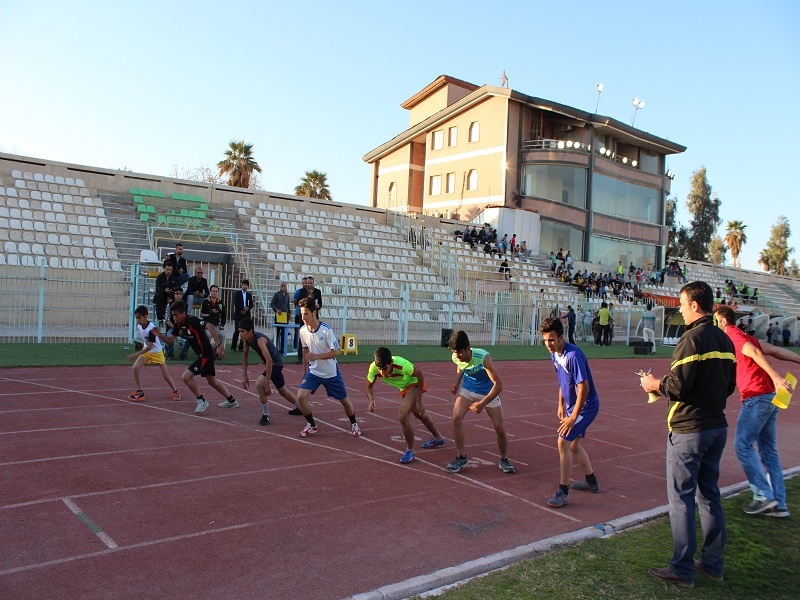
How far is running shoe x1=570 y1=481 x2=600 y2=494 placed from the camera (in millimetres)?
6547

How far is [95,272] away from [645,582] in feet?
63.9

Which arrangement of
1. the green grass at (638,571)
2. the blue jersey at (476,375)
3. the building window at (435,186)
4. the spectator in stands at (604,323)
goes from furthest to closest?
the building window at (435,186) < the spectator in stands at (604,323) < the blue jersey at (476,375) < the green grass at (638,571)

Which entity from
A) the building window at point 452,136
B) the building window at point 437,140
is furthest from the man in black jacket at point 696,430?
the building window at point 437,140

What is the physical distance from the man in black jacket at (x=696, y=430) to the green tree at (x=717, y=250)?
77.6 m

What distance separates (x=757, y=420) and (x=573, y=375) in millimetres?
1733

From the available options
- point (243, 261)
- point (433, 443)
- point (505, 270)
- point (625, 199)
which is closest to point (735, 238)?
point (625, 199)

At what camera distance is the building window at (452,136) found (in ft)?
143

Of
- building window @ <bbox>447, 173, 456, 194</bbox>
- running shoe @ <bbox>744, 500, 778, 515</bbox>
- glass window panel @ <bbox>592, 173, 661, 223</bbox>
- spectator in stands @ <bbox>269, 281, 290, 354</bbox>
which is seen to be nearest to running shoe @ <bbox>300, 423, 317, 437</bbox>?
running shoe @ <bbox>744, 500, 778, 515</bbox>

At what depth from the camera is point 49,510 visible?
5383 millimetres

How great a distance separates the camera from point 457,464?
23.1 feet

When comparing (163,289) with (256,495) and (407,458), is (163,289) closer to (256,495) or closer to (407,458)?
(407,458)

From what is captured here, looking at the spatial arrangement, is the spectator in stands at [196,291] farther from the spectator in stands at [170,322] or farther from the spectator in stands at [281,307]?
the spectator in stands at [281,307]

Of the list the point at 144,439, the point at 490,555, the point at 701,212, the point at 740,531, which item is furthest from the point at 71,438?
the point at 701,212

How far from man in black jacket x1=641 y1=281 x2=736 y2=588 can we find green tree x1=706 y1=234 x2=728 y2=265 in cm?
7758
